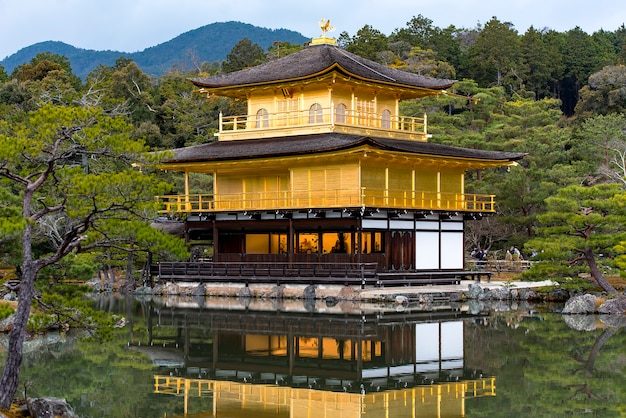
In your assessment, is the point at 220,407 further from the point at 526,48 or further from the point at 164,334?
the point at 526,48

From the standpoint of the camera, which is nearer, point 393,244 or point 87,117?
point 87,117

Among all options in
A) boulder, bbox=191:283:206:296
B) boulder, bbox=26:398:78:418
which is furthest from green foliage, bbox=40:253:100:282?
boulder, bbox=191:283:206:296

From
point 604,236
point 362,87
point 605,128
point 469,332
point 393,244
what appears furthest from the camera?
point 605,128

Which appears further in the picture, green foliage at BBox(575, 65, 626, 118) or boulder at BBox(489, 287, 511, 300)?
green foliage at BBox(575, 65, 626, 118)

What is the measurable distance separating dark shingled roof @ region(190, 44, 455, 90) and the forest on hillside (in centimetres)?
308

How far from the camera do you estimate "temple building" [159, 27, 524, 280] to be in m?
34.5

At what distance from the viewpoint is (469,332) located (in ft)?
77.3

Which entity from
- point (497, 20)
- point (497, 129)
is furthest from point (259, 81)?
point (497, 20)

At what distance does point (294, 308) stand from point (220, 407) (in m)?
15.2

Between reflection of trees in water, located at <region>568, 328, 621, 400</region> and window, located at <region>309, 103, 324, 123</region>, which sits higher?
window, located at <region>309, 103, 324, 123</region>

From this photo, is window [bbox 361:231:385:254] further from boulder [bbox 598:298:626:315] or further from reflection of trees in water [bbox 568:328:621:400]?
reflection of trees in water [bbox 568:328:621:400]

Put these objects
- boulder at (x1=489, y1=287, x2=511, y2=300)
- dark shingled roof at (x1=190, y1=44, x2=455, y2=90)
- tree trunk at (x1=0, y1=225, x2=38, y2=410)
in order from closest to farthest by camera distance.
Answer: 1. tree trunk at (x1=0, y1=225, x2=38, y2=410)
2. boulder at (x1=489, y1=287, x2=511, y2=300)
3. dark shingled roof at (x1=190, y1=44, x2=455, y2=90)

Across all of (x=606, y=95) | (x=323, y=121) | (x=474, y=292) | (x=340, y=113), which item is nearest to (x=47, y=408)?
(x=474, y=292)

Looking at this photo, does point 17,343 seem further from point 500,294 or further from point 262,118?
point 262,118
